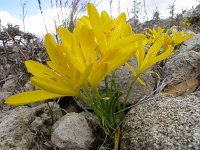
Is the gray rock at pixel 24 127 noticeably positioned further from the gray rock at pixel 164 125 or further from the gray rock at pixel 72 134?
the gray rock at pixel 164 125

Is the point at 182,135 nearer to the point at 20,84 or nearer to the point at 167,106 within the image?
the point at 167,106

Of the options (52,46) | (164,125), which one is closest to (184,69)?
(164,125)

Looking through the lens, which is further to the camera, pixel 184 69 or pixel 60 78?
pixel 184 69

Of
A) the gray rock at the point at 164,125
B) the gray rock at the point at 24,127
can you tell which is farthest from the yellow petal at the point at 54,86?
the gray rock at the point at 24,127

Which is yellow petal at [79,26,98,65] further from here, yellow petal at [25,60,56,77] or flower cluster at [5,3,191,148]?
yellow petal at [25,60,56,77]

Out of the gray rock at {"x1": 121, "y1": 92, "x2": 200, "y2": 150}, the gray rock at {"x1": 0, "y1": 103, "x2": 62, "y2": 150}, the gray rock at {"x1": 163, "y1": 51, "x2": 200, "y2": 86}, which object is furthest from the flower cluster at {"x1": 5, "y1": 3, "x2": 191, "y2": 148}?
the gray rock at {"x1": 163, "y1": 51, "x2": 200, "y2": 86}

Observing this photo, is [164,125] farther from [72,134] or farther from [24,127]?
[24,127]

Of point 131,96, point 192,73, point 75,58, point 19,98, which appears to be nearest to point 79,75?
point 75,58
